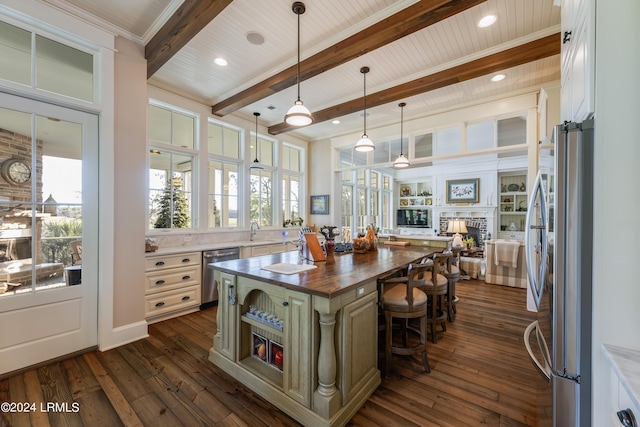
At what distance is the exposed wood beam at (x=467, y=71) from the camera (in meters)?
2.76

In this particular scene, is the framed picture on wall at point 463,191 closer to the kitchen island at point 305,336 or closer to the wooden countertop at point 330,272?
the wooden countertop at point 330,272

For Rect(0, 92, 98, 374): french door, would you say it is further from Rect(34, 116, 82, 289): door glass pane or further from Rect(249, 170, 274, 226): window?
Rect(249, 170, 274, 226): window

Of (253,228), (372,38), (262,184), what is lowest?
(253,228)

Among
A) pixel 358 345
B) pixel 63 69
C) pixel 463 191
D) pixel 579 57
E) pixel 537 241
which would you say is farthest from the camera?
pixel 463 191

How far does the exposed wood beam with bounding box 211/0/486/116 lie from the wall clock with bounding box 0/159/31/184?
8.37ft

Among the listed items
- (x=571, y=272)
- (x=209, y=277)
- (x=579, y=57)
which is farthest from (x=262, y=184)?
(x=571, y=272)

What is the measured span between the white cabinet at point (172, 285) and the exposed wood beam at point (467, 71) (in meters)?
3.36

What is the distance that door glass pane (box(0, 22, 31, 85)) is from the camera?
2166 mm

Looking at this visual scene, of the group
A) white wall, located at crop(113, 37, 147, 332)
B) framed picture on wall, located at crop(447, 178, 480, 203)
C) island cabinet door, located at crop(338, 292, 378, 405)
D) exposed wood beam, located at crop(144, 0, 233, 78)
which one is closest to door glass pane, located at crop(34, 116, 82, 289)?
white wall, located at crop(113, 37, 147, 332)

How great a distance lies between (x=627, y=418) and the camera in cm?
80

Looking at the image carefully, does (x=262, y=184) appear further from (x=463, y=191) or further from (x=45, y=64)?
(x=463, y=191)

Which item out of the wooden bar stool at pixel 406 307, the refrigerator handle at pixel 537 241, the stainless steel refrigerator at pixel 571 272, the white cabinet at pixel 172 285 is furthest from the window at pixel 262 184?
the stainless steel refrigerator at pixel 571 272

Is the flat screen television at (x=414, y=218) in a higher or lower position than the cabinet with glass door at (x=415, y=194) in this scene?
lower

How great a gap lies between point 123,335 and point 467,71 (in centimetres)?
484
